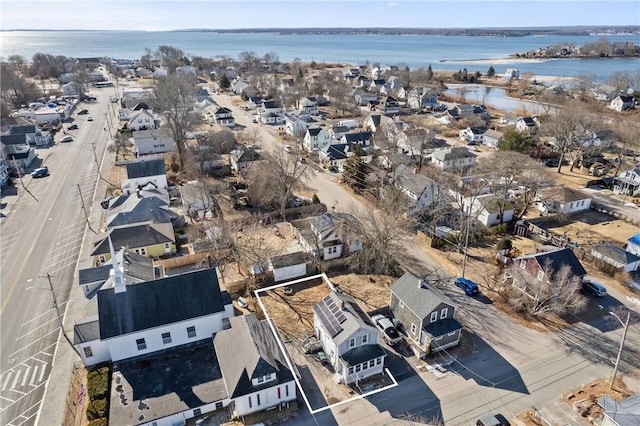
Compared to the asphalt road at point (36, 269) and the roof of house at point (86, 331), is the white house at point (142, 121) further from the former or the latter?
the roof of house at point (86, 331)

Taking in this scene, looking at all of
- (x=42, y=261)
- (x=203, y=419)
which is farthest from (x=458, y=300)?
(x=42, y=261)

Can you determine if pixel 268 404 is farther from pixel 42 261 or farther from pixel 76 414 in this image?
pixel 42 261

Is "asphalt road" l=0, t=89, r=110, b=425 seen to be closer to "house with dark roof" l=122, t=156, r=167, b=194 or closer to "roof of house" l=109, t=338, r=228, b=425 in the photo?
"roof of house" l=109, t=338, r=228, b=425

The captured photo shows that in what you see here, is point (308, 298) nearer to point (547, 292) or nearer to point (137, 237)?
point (137, 237)

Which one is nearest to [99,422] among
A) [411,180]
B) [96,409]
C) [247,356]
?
[96,409]

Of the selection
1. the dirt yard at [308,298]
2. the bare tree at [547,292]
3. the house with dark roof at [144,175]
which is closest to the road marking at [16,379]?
the dirt yard at [308,298]
